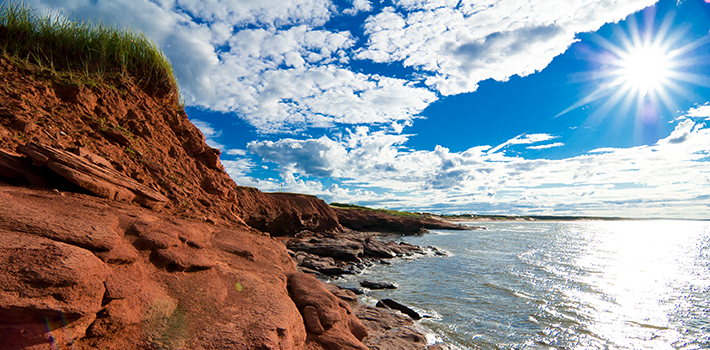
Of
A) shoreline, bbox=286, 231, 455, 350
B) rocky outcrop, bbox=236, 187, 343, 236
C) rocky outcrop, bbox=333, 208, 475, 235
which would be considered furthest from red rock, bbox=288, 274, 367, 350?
rocky outcrop, bbox=333, 208, 475, 235

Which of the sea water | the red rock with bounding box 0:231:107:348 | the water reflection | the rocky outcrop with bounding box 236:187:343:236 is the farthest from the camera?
the rocky outcrop with bounding box 236:187:343:236

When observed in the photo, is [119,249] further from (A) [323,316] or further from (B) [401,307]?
(B) [401,307]

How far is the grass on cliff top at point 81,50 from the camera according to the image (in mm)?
8984

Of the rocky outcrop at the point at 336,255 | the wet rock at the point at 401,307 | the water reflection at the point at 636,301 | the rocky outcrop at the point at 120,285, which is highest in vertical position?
the rocky outcrop at the point at 120,285

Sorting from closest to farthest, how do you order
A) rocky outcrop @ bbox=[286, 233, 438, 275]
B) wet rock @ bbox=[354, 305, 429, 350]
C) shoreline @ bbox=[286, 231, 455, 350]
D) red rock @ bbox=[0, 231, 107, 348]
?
red rock @ bbox=[0, 231, 107, 348] < wet rock @ bbox=[354, 305, 429, 350] < shoreline @ bbox=[286, 231, 455, 350] < rocky outcrop @ bbox=[286, 233, 438, 275]

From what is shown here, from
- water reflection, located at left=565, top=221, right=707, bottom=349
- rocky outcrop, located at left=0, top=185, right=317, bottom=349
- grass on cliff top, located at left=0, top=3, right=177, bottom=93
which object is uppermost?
grass on cliff top, located at left=0, top=3, right=177, bottom=93

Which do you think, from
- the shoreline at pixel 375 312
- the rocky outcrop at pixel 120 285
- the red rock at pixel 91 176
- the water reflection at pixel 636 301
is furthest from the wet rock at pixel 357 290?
the red rock at pixel 91 176

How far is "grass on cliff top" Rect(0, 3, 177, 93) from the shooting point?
8.98m

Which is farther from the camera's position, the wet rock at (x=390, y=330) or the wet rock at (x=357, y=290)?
the wet rock at (x=357, y=290)

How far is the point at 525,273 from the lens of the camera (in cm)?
1989

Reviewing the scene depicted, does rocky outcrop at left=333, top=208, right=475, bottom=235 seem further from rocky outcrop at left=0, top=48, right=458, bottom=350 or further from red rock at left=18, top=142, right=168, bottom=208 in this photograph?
red rock at left=18, top=142, right=168, bottom=208

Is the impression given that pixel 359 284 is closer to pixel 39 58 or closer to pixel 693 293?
pixel 39 58

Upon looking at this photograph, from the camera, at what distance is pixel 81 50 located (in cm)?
991

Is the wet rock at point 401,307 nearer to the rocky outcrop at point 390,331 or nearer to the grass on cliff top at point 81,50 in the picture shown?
the rocky outcrop at point 390,331
